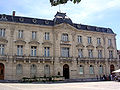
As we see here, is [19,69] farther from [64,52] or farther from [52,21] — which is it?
[52,21]

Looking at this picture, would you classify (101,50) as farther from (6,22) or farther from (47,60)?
(6,22)

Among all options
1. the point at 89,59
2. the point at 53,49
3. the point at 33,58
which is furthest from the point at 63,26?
the point at 33,58

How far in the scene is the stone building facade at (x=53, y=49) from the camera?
3369 centimetres

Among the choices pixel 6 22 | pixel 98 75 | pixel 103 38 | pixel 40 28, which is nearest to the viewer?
pixel 6 22

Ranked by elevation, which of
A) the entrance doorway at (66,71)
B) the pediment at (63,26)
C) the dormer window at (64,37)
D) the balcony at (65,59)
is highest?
the pediment at (63,26)

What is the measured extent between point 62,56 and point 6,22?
13587 millimetres

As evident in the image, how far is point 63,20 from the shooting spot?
1537 inches

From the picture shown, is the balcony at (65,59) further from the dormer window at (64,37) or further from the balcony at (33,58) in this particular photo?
the dormer window at (64,37)

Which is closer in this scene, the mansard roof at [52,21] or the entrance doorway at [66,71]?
the mansard roof at [52,21]

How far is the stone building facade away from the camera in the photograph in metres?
33.7

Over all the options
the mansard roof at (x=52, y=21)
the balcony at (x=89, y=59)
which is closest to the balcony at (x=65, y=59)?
the balcony at (x=89, y=59)

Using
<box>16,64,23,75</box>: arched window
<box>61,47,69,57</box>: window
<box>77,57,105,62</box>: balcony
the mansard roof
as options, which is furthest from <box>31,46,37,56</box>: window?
<box>77,57,105,62</box>: balcony

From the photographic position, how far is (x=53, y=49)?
37094 millimetres

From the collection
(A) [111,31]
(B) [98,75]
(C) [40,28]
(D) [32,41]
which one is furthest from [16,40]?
(A) [111,31]
